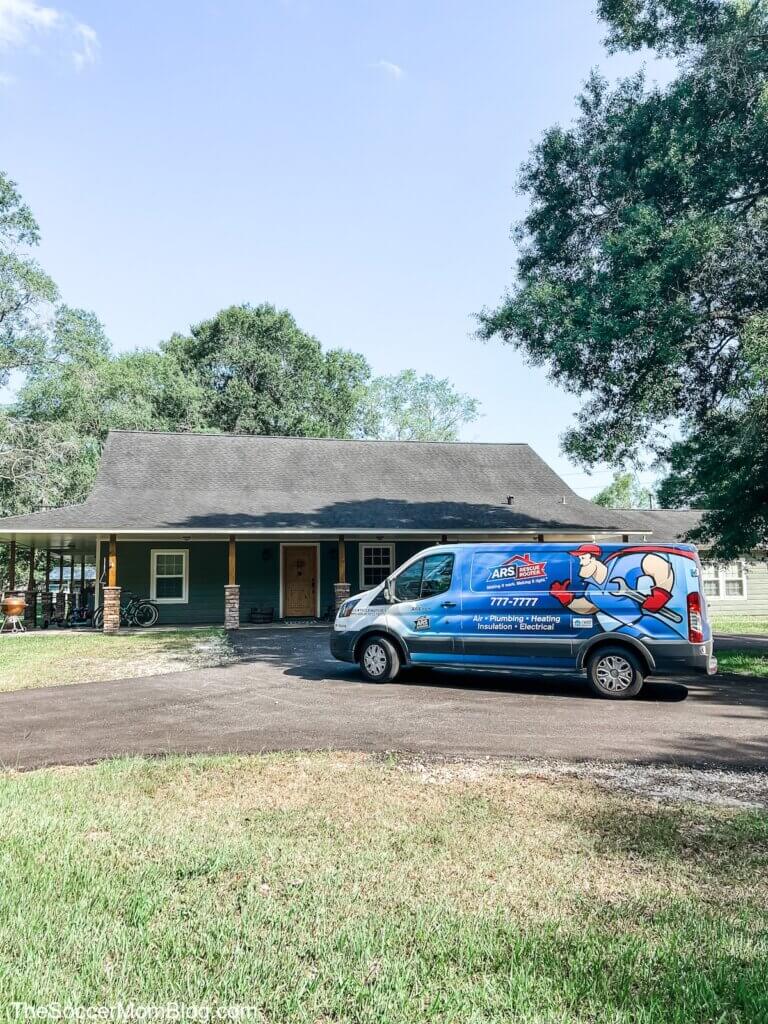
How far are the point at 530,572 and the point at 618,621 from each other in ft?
4.62

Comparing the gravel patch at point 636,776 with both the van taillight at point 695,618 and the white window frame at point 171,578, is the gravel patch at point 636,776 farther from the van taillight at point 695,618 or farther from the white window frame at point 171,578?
the white window frame at point 171,578

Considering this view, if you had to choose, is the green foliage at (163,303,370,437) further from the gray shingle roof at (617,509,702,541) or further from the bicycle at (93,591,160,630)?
the bicycle at (93,591,160,630)

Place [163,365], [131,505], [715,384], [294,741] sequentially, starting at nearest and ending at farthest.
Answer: [294,741] → [715,384] → [131,505] → [163,365]

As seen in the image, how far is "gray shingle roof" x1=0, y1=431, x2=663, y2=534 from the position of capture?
20531 mm

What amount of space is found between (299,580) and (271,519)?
3.78 m

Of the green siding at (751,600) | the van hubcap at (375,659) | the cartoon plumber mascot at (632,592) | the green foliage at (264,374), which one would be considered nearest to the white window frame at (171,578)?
the van hubcap at (375,659)

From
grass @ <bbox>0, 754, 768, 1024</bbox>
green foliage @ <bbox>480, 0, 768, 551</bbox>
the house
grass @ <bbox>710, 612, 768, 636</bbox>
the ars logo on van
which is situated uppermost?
green foliage @ <bbox>480, 0, 768, 551</bbox>

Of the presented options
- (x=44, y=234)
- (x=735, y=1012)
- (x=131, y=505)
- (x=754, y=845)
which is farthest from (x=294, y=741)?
(x=44, y=234)

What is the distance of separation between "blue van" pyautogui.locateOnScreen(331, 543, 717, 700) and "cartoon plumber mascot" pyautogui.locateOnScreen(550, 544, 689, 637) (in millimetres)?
14

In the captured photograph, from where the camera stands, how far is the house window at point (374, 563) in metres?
24.1

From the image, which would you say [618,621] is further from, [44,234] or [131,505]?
[44,234]

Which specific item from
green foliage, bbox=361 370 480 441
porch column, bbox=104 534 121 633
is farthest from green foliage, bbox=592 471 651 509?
porch column, bbox=104 534 121 633

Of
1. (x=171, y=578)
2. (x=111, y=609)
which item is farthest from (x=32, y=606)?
(x=171, y=578)

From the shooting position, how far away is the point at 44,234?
35375 millimetres
